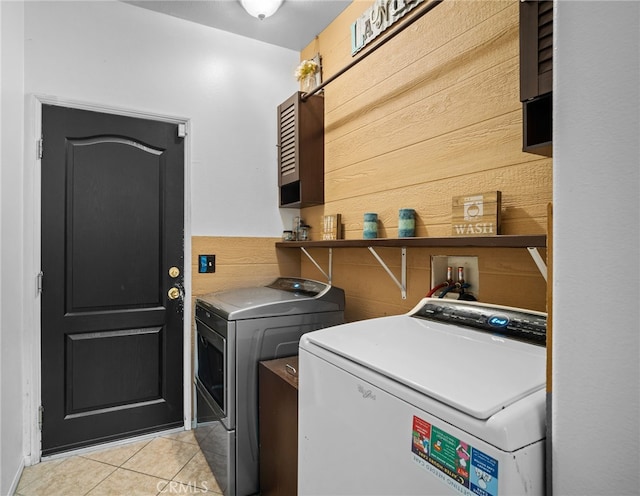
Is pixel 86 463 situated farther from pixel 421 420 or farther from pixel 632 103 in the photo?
pixel 632 103

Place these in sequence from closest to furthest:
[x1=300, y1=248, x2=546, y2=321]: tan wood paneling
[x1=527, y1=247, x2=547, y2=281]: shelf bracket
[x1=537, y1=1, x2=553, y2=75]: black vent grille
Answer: [x1=537, y1=1, x2=553, y2=75]: black vent grille, [x1=527, y1=247, x2=547, y2=281]: shelf bracket, [x1=300, y1=248, x2=546, y2=321]: tan wood paneling

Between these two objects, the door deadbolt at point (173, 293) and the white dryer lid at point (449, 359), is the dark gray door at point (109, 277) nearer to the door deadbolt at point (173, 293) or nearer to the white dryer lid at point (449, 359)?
the door deadbolt at point (173, 293)

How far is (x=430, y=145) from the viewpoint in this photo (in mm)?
1868

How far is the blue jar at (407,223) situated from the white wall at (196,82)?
1301 millimetres

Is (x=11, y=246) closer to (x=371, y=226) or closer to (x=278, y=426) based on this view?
(x=278, y=426)

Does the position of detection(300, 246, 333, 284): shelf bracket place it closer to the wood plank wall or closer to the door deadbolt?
the wood plank wall

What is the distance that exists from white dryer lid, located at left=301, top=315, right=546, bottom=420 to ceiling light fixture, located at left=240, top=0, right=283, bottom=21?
2.03m

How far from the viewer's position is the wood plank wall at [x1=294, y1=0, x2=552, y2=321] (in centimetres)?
150

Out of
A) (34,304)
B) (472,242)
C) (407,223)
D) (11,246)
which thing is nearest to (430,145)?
(407,223)

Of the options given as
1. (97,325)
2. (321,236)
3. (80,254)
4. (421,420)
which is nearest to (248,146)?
(321,236)

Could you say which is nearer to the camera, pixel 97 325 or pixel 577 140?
pixel 577 140

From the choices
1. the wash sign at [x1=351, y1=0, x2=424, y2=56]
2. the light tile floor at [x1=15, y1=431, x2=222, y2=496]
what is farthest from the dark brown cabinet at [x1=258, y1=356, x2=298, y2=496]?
the wash sign at [x1=351, y1=0, x2=424, y2=56]

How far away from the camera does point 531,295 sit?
57.0 inches

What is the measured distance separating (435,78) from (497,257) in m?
0.89
